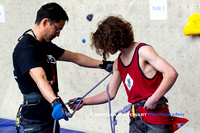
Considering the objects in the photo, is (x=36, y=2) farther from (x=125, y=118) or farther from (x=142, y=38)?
(x=125, y=118)

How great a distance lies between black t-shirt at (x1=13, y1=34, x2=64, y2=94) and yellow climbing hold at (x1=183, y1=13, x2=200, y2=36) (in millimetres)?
1198

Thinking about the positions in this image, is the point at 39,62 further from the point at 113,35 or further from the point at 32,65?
the point at 113,35

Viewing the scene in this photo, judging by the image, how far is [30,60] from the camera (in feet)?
5.26

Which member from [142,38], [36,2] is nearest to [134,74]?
[142,38]

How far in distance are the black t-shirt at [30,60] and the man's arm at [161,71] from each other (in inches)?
25.4

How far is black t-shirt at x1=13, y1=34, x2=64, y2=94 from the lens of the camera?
161 centimetres

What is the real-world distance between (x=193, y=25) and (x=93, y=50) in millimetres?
1178

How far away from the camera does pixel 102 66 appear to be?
82.0 inches

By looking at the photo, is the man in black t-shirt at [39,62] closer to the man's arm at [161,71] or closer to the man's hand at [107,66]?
the man's hand at [107,66]

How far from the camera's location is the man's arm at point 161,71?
1424 mm

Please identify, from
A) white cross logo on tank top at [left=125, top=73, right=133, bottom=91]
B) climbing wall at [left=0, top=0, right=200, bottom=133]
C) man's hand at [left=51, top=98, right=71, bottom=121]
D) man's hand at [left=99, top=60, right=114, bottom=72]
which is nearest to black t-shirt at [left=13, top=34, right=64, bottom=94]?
man's hand at [left=51, top=98, right=71, bottom=121]

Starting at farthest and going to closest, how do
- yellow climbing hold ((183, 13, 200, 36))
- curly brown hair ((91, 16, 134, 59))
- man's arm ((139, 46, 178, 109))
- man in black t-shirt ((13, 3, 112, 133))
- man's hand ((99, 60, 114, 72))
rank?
1. yellow climbing hold ((183, 13, 200, 36))
2. man's hand ((99, 60, 114, 72))
3. man in black t-shirt ((13, 3, 112, 133))
4. curly brown hair ((91, 16, 134, 59))
5. man's arm ((139, 46, 178, 109))

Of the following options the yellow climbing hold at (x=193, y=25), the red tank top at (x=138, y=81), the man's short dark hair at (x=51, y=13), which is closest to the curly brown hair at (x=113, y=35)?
the red tank top at (x=138, y=81)

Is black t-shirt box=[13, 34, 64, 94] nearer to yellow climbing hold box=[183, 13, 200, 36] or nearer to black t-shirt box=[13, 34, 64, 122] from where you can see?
black t-shirt box=[13, 34, 64, 122]
